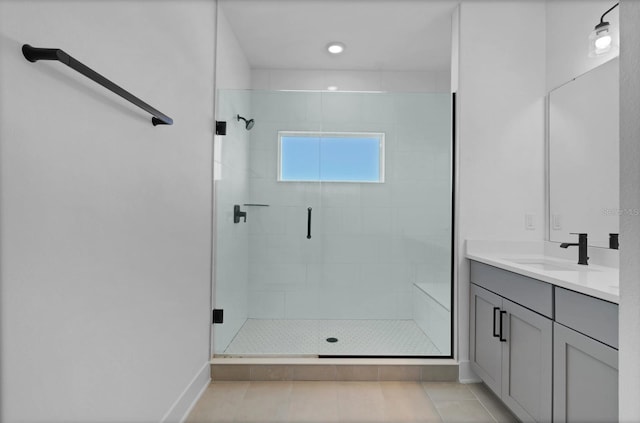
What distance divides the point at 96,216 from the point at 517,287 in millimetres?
1822

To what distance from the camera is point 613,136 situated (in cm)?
188

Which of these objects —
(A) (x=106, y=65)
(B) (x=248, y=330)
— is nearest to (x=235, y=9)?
(A) (x=106, y=65)

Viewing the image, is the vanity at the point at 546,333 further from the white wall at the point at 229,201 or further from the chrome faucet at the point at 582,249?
the white wall at the point at 229,201

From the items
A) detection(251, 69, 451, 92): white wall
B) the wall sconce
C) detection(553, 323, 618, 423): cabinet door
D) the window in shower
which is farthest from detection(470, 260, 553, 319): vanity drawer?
detection(251, 69, 451, 92): white wall

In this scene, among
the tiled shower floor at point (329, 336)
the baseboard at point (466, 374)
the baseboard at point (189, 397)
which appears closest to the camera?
the baseboard at point (189, 397)

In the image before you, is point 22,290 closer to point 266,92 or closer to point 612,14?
point 266,92

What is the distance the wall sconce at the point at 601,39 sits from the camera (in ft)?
5.98

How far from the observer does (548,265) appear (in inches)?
79.7

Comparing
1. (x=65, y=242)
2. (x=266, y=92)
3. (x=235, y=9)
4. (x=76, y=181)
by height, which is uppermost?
(x=235, y=9)

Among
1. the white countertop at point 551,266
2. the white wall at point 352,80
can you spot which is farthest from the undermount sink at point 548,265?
the white wall at point 352,80

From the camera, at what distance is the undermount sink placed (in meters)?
1.87

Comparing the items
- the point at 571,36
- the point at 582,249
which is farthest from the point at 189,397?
the point at 571,36

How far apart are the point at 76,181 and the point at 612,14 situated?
2.60 meters

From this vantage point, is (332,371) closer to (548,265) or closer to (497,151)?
(548,265)
